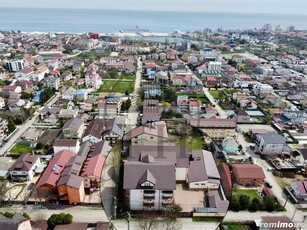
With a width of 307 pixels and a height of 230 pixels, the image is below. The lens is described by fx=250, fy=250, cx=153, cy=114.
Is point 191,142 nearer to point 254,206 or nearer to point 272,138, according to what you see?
point 254,206

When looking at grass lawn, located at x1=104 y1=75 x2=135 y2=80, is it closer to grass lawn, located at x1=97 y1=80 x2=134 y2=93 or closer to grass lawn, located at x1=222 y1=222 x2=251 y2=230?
grass lawn, located at x1=97 y1=80 x2=134 y2=93

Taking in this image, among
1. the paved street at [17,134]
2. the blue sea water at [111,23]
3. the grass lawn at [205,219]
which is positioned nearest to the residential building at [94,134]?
the paved street at [17,134]

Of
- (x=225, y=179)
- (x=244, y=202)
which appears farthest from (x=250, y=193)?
(x=225, y=179)

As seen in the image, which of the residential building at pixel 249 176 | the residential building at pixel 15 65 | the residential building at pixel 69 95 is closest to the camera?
the residential building at pixel 249 176

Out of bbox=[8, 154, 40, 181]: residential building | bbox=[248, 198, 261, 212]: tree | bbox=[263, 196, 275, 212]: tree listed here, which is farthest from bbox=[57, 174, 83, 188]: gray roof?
bbox=[263, 196, 275, 212]: tree

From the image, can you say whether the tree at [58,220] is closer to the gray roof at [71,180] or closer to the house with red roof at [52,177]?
the gray roof at [71,180]
